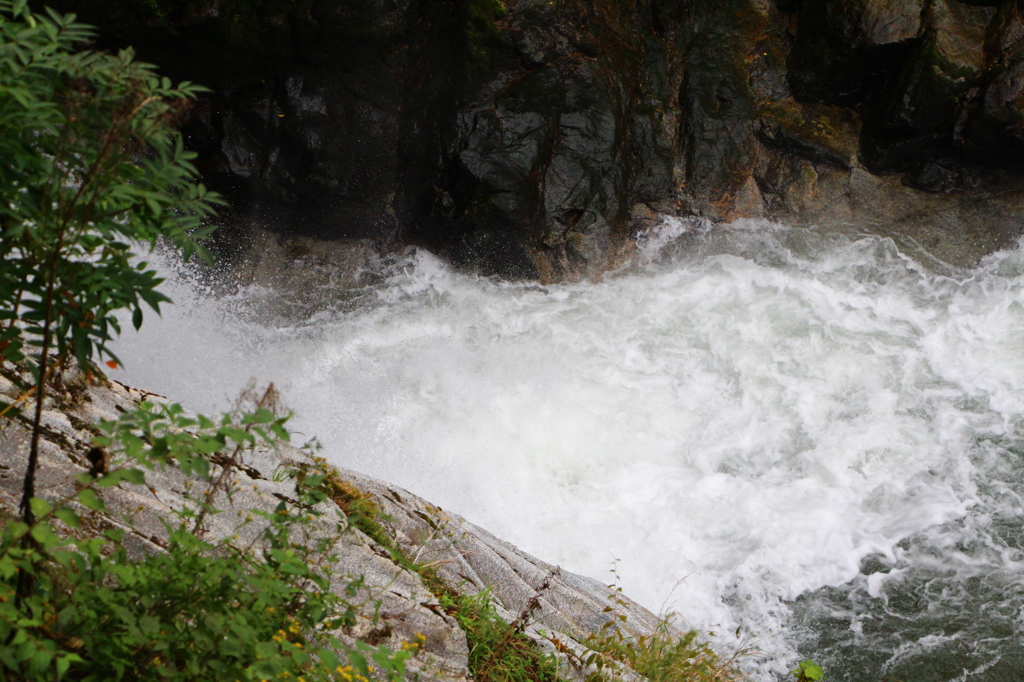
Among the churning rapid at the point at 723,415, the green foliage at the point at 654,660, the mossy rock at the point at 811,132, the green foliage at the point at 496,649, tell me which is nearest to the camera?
the green foliage at the point at 496,649

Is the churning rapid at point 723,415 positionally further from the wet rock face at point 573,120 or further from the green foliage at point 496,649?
the green foliage at point 496,649

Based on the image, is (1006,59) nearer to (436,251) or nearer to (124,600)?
(436,251)

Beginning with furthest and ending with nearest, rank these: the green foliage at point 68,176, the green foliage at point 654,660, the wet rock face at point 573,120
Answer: the wet rock face at point 573,120
the green foliage at point 654,660
the green foliage at point 68,176

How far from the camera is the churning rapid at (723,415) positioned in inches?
192

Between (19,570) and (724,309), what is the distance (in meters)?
6.21

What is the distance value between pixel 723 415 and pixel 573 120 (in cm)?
317

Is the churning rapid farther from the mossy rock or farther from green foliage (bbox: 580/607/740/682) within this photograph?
green foliage (bbox: 580/607/740/682)

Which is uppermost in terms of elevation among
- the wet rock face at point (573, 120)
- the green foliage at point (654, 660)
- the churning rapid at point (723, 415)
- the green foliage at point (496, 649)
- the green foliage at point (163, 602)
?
the wet rock face at point (573, 120)

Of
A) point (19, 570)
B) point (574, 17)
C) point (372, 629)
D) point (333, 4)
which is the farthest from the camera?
point (574, 17)

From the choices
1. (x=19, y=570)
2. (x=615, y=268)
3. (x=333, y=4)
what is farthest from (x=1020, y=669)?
(x=333, y=4)

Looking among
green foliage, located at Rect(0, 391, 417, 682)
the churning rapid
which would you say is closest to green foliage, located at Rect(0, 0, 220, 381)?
green foliage, located at Rect(0, 391, 417, 682)

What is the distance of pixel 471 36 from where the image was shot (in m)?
7.30

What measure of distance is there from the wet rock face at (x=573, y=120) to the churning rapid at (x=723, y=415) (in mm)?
518

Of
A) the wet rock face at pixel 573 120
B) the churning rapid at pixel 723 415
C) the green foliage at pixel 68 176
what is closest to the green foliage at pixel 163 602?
the green foliage at pixel 68 176
